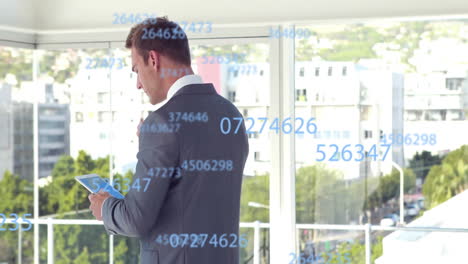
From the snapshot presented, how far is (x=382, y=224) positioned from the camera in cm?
396

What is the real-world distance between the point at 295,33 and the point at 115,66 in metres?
1.10

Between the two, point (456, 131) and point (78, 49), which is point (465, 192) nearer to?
point (456, 131)

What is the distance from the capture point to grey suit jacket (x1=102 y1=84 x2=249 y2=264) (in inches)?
68.5

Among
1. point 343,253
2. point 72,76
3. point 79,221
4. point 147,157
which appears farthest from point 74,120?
point 147,157

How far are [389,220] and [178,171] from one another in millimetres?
2402
